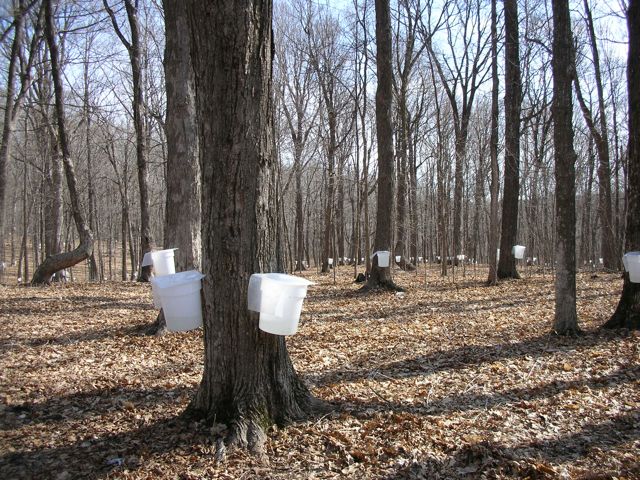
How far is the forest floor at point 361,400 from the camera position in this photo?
2887 millimetres

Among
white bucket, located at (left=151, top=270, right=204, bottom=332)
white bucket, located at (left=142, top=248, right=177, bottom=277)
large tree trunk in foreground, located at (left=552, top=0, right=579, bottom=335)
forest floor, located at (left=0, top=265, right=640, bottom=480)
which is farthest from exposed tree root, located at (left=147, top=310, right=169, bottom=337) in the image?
large tree trunk in foreground, located at (left=552, top=0, right=579, bottom=335)

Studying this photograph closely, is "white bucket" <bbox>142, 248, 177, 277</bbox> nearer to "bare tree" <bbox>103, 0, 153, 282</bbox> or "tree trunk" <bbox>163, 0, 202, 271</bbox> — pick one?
"tree trunk" <bbox>163, 0, 202, 271</bbox>

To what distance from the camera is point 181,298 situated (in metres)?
3.17

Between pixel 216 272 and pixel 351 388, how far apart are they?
1.94 m

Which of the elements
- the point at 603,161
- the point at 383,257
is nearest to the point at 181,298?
the point at 383,257

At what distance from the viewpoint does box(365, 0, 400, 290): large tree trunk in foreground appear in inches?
409

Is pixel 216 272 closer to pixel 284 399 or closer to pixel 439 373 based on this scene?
pixel 284 399

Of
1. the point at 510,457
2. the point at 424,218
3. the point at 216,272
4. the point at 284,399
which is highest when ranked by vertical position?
the point at 424,218

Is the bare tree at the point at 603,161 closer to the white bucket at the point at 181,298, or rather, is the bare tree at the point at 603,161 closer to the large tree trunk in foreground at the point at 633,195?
the large tree trunk in foreground at the point at 633,195

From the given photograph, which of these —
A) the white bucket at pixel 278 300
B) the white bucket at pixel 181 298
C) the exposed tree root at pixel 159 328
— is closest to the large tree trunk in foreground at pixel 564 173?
the white bucket at pixel 278 300

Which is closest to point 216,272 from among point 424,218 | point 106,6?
point 106,6

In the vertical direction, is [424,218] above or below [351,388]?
above

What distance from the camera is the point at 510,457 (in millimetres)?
2955

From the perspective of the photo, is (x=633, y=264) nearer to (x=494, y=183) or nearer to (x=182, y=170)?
(x=494, y=183)
